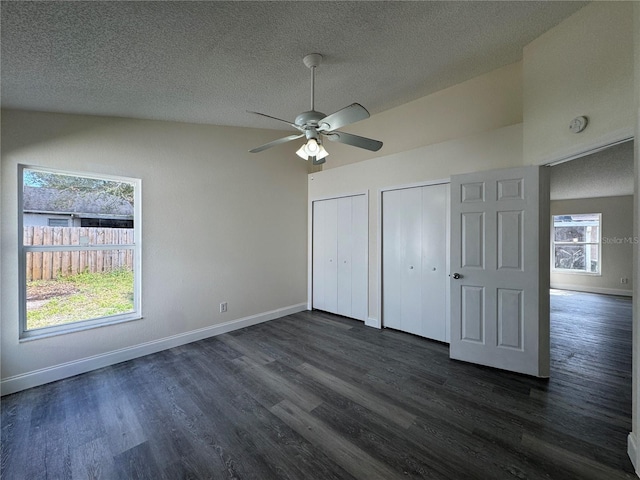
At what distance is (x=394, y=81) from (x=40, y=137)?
11.5 feet

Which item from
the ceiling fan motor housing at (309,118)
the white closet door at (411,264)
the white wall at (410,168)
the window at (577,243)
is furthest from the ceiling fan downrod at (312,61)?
the window at (577,243)

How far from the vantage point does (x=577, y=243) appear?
670 cm

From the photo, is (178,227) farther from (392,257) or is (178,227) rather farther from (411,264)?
(411,264)

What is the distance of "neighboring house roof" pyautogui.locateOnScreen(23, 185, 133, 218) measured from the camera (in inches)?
96.3

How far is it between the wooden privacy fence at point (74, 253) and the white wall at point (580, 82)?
170 inches

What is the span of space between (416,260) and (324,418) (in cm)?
226

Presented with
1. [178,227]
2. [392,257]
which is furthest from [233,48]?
[392,257]

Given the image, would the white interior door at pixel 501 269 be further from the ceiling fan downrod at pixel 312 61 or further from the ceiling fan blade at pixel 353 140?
the ceiling fan downrod at pixel 312 61

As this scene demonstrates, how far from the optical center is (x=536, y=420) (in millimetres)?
1913

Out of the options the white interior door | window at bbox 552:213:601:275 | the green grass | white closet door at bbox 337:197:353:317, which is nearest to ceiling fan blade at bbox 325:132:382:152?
the white interior door

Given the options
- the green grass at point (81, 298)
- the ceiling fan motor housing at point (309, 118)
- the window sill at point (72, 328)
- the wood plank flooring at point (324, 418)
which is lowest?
the wood plank flooring at point (324, 418)

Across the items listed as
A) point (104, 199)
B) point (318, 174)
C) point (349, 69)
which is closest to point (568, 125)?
point (349, 69)

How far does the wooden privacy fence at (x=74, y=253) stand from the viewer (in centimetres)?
246

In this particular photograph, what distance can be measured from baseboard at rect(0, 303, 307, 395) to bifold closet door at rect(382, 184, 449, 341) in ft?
6.76
